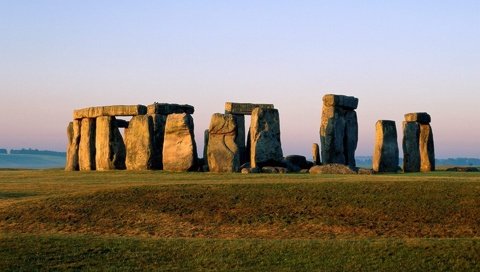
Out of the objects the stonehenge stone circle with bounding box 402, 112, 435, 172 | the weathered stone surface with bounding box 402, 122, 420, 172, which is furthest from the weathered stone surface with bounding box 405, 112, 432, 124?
the weathered stone surface with bounding box 402, 122, 420, 172

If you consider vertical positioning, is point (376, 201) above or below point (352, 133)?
below

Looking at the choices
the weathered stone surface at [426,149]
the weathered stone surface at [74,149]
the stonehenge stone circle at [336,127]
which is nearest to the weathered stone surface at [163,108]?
the weathered stone surface at [74,149]

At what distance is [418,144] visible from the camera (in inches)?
1534

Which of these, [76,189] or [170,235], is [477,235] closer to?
[170,235]

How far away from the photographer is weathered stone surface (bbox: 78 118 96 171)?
4244 cm

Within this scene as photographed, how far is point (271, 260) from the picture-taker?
16.9 meters

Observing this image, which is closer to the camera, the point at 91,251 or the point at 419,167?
the point at 91,251

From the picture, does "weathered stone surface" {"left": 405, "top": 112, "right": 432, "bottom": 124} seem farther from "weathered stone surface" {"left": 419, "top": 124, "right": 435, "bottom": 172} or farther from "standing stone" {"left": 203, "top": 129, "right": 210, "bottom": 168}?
"standing stone" {"left": 203, "top": 129, "right": 210, "bottom": 168}

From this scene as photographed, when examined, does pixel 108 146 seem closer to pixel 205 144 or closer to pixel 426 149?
pixel 205 144

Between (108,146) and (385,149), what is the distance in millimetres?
14927

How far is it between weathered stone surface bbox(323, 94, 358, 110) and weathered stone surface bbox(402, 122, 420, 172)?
3.15 metres

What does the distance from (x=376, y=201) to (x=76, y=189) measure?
11.3 meters

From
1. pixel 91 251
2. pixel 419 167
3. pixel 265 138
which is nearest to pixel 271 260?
pixel 91 251

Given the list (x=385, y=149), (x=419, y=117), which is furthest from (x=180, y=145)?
(x=419, y=117)
